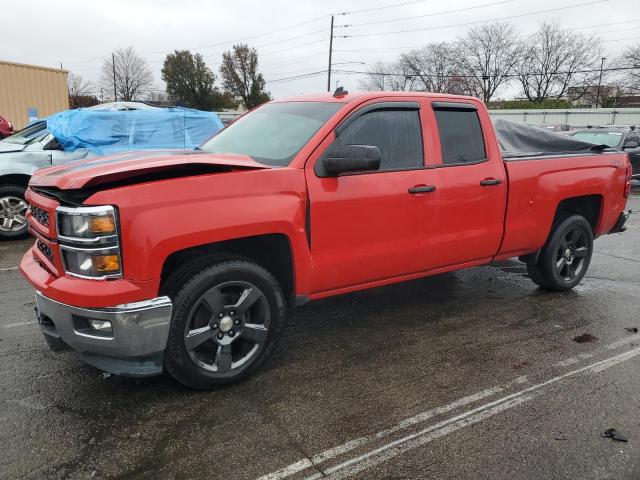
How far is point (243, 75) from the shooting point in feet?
252

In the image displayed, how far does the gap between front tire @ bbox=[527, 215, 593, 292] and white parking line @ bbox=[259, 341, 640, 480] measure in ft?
5.82

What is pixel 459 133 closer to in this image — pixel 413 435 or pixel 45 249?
pixel 413 435

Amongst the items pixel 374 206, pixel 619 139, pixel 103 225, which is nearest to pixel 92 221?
pixel 103 225

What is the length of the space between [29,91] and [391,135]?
20.4 meters

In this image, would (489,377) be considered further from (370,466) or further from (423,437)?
(370,466)

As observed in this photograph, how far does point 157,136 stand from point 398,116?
21.9ft

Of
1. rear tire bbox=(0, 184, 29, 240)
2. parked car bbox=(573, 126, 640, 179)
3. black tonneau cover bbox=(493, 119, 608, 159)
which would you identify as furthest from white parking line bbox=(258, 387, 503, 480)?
parked car bbox=(573, 126, 640, 179)

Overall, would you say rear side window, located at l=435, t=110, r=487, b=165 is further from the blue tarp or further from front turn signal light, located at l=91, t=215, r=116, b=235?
the blue tarp

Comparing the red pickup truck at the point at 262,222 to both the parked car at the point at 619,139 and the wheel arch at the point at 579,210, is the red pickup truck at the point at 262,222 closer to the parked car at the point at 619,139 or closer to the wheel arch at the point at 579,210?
the wheel arch at the point at 579,210

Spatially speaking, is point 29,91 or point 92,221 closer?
point 92,221

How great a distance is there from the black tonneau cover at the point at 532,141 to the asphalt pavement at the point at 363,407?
1.96 metres

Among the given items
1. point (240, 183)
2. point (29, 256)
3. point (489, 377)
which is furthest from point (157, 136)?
point (489, 377)

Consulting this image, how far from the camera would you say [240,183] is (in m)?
3.15

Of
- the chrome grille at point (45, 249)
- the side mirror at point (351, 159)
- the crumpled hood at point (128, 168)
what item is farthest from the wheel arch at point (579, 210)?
the chrome grille at point (45, 249)
